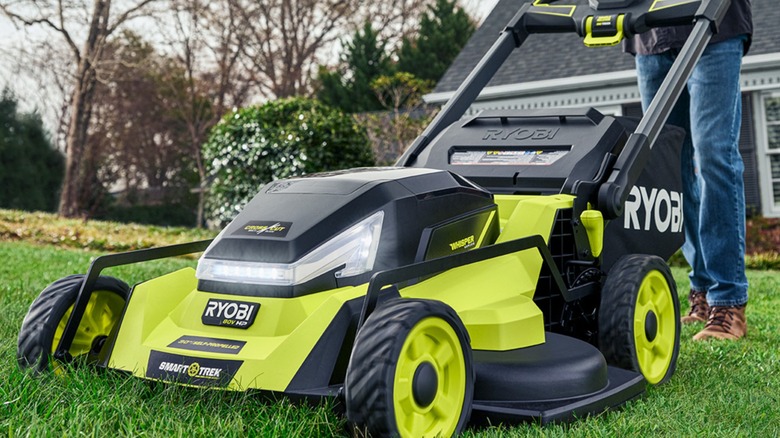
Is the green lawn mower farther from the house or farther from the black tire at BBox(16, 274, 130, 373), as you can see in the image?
the house

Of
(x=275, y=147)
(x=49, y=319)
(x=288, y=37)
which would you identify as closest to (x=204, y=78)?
(x=288, y=37)

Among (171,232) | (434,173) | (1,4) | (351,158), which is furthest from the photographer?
(1,4)

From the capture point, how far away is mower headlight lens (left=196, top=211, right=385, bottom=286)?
238 cm

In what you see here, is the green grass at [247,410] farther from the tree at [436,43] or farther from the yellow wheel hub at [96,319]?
the tree at [436,43]

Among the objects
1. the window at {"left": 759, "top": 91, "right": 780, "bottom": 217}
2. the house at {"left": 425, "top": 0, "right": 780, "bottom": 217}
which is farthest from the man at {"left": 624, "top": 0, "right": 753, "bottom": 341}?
→ the window at {"left": 759, "top": 91, "right": 780, "bottom": 217}

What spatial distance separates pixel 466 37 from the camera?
2436cm

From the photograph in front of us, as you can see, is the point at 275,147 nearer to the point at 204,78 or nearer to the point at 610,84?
the point at 610,84

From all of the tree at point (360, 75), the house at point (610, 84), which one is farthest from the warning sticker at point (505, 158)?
the tree at point (360, 75)

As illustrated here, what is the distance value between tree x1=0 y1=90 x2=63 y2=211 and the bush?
9325mm

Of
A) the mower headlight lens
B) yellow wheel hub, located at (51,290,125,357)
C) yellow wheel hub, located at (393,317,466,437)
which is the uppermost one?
the mower headlight lens

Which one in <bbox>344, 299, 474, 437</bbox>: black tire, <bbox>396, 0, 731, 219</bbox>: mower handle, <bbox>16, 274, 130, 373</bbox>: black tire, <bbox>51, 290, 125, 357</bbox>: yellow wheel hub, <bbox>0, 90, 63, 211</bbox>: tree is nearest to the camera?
<bbox>344, 299, 474, 437</bbox>: black tire

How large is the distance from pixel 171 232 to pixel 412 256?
9815 mm

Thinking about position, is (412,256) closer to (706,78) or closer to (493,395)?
(493,395)

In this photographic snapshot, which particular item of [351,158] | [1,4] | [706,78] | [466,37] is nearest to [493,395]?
[706,78]
